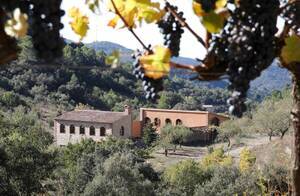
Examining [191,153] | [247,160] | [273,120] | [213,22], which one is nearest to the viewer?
[213,22]

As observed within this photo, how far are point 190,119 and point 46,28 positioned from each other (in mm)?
43185

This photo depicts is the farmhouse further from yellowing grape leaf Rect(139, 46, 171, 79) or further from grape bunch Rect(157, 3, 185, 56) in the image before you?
yellowing grape leaf Rect(139, 46, 171, 79)

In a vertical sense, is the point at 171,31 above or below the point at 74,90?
below

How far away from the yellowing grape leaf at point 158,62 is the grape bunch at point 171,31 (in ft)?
0.80

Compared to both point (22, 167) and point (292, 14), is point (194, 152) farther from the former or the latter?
point (292, 14)

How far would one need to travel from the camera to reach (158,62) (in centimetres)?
123

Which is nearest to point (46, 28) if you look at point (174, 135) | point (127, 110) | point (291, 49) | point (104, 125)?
point (291, 49)


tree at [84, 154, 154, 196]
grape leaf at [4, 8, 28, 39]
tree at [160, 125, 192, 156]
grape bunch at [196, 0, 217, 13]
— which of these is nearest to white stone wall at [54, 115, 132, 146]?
tree at [160, 125, 192, 156]

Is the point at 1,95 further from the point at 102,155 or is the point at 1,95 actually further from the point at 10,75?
the point at 102,155

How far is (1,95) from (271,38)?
41028 mm

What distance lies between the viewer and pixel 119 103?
53062 millimetres

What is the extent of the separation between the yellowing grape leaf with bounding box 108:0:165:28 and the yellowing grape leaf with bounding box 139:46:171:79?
0.22 metres

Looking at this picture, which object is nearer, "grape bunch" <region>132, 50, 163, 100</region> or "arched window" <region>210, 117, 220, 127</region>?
"grape bunch" <region>132, 50, 163, 100</region>

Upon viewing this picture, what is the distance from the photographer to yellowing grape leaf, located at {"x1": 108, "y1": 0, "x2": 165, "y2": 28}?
4.64 ft
